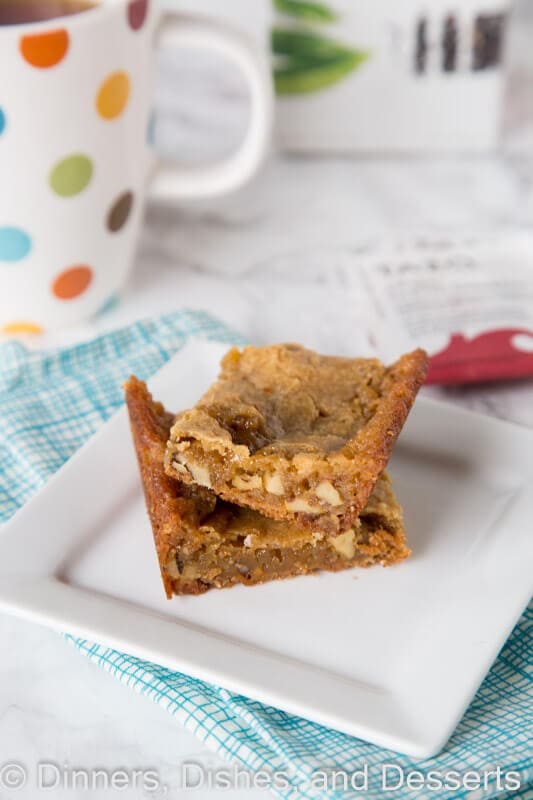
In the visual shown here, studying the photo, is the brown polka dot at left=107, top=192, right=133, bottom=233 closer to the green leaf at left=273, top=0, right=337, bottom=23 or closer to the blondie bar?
the blondie bar

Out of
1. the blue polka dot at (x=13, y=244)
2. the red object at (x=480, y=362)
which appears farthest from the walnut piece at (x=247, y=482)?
the blue polka dot at (x=13, y=244)

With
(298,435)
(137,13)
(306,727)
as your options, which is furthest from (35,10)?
(306,727)

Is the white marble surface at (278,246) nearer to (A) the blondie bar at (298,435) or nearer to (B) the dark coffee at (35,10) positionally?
(A) the blondie bar at (298,435)

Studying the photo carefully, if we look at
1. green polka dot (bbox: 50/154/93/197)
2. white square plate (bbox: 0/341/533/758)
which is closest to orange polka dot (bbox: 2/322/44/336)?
green polka dot (bbox: 50/154/93/197)

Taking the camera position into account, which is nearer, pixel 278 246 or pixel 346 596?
pixel 346 596

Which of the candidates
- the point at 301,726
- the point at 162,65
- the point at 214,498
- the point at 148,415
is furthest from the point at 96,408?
the point at 162,65

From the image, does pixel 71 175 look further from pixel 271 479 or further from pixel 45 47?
pixel 271 479
